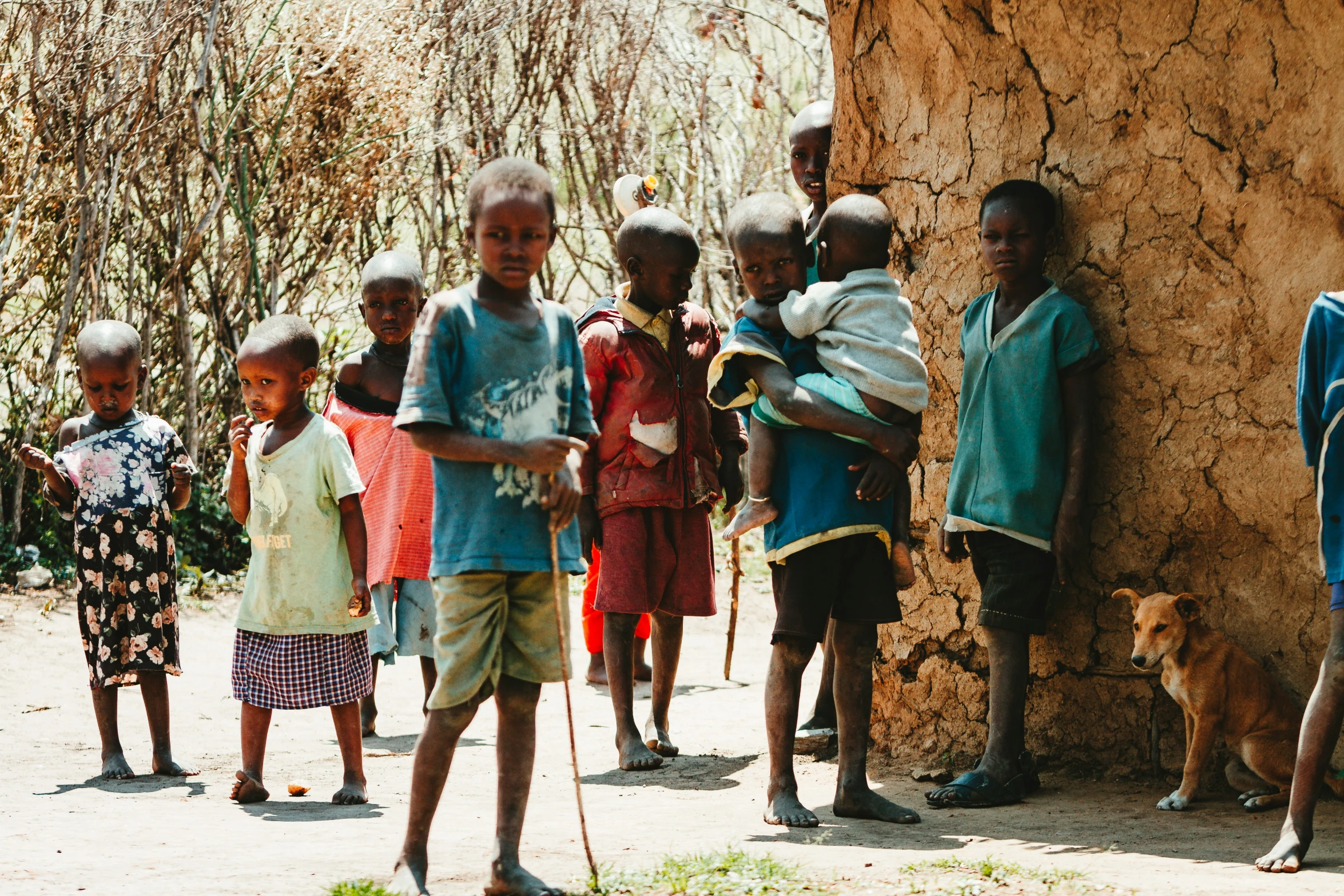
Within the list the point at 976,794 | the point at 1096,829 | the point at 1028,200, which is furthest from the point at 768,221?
the point at 1096,829

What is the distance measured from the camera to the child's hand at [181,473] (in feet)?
15.4

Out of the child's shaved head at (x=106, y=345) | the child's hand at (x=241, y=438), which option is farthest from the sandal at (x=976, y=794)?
the child's shaved head at (x=106, y=345)

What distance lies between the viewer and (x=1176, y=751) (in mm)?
4191

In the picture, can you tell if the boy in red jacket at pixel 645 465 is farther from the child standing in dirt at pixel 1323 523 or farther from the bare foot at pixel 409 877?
the child standing in dirt at pixel 1323 523

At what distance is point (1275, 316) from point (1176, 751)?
4.47 ft

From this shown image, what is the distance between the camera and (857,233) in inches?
152

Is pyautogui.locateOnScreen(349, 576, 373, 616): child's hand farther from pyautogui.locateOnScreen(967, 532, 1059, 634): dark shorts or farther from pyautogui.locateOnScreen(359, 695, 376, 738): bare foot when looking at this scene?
pyautogui.locateOnScreen(967, 532, 1059, 634): dark shorts

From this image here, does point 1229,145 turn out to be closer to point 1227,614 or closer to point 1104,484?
point 1104,484

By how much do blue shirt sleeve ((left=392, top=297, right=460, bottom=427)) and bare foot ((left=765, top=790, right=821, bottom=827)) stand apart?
1.52m

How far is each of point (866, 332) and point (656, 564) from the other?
1475 mm

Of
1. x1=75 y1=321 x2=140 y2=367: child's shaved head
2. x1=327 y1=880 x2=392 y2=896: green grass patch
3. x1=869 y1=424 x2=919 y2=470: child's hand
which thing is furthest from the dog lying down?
x1=75 y1=321 x2=140 y2=367: child's shaved head

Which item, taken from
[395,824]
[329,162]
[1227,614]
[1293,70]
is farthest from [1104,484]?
[329,162]

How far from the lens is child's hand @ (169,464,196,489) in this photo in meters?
4.71

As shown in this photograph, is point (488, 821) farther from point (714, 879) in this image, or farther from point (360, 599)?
point (714, 879)
